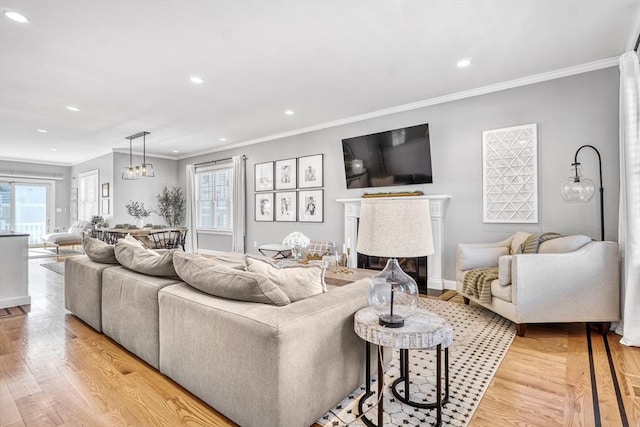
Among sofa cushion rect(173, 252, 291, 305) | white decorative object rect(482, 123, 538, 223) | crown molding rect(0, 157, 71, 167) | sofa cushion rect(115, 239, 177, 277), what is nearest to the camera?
sofa cushion rect(173, 252, 291, 305)

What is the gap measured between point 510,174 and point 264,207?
4.49 m

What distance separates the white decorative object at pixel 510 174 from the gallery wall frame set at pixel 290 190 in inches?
105

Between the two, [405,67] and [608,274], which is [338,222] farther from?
[608,274]

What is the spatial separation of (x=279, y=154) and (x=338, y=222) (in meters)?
1.97

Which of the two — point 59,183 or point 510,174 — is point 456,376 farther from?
point 59,183

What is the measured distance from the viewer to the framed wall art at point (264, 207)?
263 inches

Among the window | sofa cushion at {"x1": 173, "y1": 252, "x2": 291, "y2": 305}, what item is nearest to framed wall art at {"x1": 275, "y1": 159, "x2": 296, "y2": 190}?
the window

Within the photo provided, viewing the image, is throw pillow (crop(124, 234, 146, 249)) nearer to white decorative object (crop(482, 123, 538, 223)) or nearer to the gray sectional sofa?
the gray sectional sofa

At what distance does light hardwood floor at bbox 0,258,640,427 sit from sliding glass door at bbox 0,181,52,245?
8940 mm

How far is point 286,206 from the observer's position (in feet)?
21.0

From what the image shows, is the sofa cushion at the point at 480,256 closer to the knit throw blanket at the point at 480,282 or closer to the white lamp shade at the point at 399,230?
the knit throw blanket at the point at 480,282

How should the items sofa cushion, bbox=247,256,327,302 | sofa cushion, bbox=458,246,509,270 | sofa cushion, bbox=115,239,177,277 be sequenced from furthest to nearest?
1. sofa cushion, bbox=458,246,509,270
2. sofa cushion, bbox=115,239,177,277
3. sofa cushion, bbox=247,256,327,302

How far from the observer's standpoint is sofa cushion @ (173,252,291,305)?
1672mm

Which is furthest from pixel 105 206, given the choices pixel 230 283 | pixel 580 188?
pixel 580 188
